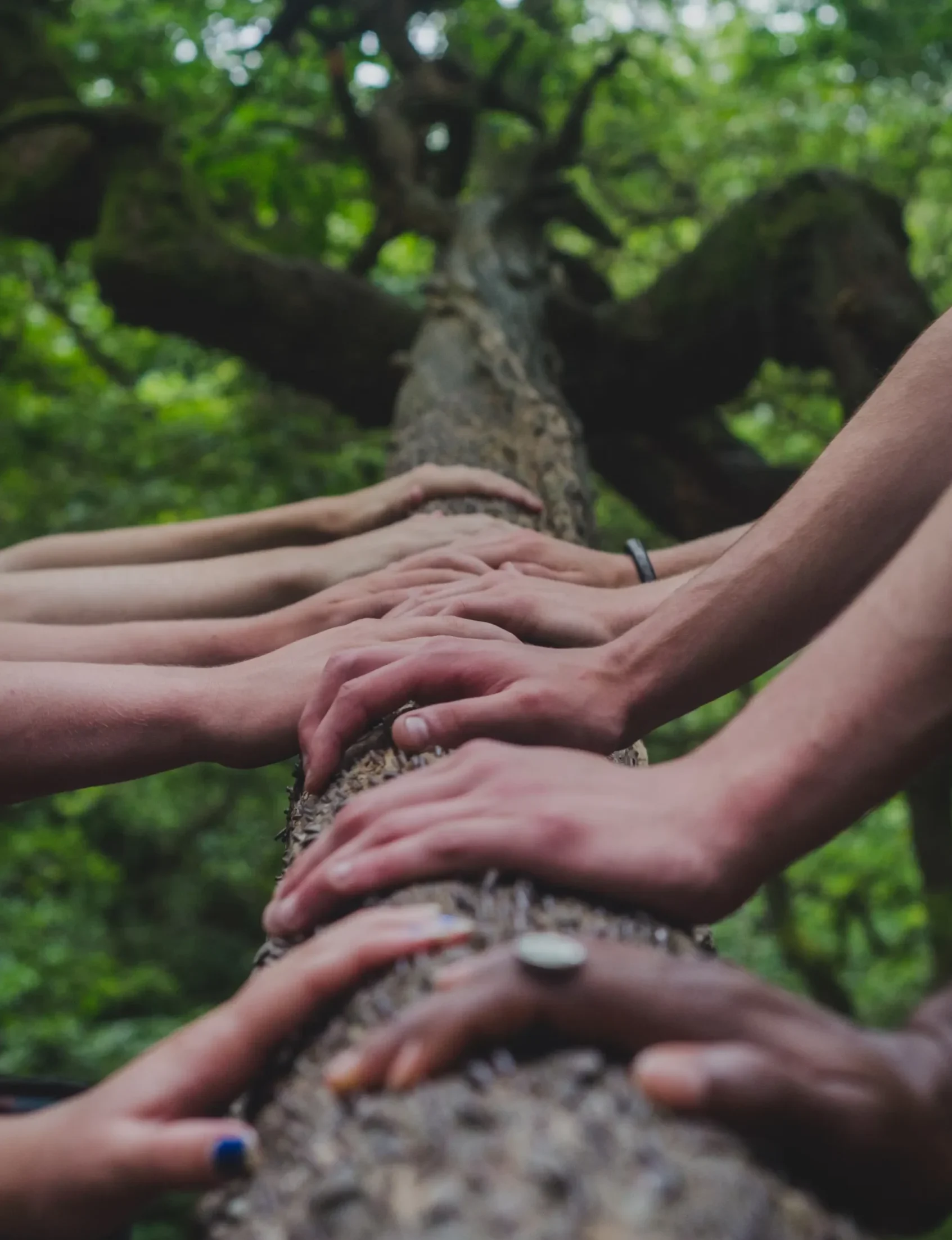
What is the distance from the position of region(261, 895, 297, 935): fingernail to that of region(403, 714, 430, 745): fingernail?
0.33m

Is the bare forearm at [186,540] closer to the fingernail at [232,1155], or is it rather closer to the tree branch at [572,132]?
the fingernail at [232,1155]

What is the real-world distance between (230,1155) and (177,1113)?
0.08 meters

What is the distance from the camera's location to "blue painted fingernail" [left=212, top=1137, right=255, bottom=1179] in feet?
2.84

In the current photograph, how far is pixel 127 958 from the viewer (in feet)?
26.9

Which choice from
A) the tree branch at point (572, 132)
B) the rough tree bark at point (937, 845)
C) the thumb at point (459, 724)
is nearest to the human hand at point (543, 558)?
the thumb at point (459, 724)

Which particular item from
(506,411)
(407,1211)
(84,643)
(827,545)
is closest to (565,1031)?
(407,1211)

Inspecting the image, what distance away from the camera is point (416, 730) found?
1438 mm

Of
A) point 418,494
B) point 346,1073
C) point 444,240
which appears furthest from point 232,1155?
point 444,240

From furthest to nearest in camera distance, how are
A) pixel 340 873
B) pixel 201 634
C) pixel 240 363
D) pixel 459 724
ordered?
pixel 240 363, pixel 201 634, pixel 459 724, pixel 340 873

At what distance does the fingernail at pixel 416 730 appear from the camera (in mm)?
1437

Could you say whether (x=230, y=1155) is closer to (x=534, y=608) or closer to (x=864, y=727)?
(x=864, y=727)

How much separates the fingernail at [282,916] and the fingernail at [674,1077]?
449 mm

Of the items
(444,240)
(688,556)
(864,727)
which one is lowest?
(688,556)

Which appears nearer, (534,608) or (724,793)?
(724,793)
